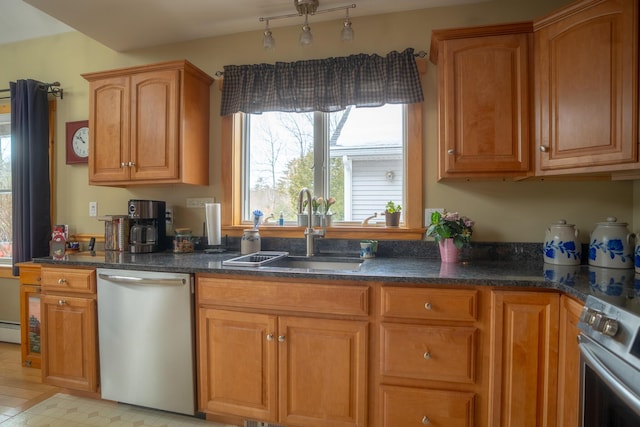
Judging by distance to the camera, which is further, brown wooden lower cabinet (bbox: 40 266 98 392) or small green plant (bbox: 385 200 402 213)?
small green plant (bbox: 385 200 402 213)

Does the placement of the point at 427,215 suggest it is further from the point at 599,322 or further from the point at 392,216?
the point at 599,322

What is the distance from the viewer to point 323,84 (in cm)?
221

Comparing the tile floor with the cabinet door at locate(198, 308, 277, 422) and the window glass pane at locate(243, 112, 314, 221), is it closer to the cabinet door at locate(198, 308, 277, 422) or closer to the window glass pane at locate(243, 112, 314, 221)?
the cabinet door at locate(198, 308, 277, 422)

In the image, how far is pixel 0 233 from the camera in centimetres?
310

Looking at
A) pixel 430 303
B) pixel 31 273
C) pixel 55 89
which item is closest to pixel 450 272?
pixel 430 303

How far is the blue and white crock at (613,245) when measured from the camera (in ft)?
5.31

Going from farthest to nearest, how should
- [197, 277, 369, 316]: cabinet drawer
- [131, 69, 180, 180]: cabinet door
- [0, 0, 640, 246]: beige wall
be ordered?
[131, 69, 180, 180]: cabinet door, [0, 0, 640, 246]: beige wall, [197, 277, 369, 316]: cabinet drawer

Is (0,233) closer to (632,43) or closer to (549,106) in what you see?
(549,106)

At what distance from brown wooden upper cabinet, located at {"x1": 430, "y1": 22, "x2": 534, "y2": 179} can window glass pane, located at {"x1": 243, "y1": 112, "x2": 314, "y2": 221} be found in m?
0.97

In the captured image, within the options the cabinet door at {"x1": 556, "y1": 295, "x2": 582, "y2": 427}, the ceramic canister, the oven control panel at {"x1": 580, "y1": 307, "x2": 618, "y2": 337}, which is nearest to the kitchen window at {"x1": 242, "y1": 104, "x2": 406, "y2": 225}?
the ceramic canister

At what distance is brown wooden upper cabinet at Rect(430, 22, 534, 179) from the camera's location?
5.64 ft

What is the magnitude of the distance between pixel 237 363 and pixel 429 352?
954 mm

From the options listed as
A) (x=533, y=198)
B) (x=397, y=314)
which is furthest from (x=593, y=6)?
(x=397, y=314)

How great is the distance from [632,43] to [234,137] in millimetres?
2198
